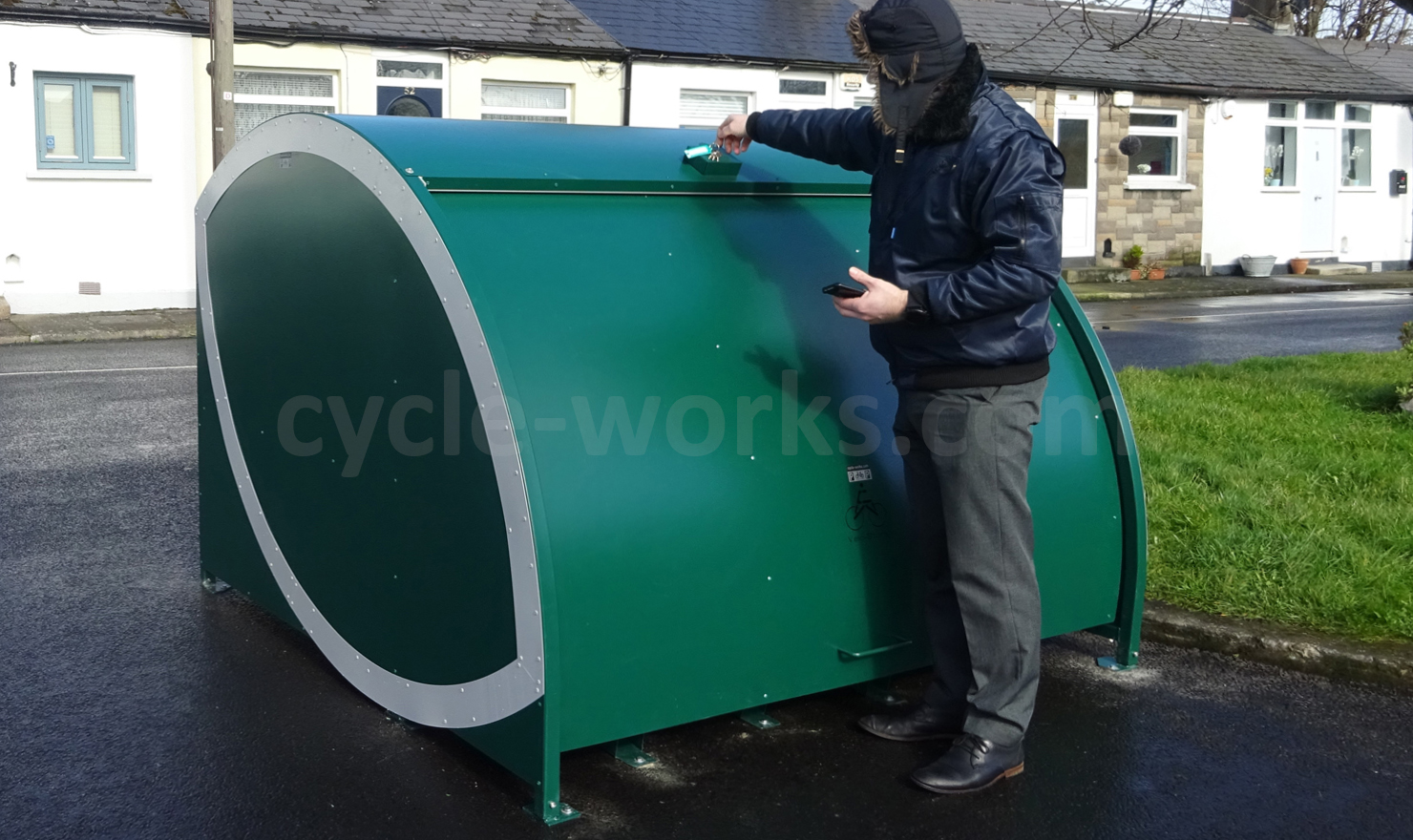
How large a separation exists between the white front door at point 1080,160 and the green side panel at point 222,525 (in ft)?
69.5

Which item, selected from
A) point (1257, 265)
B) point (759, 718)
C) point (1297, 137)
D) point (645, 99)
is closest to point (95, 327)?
point (645, 99)

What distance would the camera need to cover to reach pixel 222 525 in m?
4.98

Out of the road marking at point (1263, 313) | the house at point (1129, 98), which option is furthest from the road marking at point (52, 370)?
the road marking at point (1263, 313)

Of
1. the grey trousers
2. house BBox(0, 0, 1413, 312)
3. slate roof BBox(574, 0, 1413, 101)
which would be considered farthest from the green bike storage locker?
slate roof BBox(574, 0, 1413, 101)

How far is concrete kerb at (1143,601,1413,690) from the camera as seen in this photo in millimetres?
4438

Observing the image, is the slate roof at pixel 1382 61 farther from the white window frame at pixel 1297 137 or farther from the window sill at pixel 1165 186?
the window sill at pixel 1165 186

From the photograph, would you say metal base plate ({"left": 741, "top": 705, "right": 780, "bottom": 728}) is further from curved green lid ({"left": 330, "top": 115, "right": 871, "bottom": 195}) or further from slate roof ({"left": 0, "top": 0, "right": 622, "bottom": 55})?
slate roof ({"left": 0, "top": 0, "right": 622, "bottom": 55})

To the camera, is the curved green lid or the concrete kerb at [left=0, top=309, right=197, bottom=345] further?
the concrete kerb at [left=0, top=309, right=197, bottom=345]

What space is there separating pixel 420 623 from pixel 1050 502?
187 cm

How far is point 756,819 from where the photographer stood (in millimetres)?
3402

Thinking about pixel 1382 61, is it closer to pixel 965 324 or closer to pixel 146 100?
pixel 146 100

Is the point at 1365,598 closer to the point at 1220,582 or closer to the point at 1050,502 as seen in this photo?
the point at 1220,582

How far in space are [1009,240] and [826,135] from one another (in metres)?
0.81

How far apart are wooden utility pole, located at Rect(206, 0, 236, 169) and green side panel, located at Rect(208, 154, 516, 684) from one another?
11.6 m
